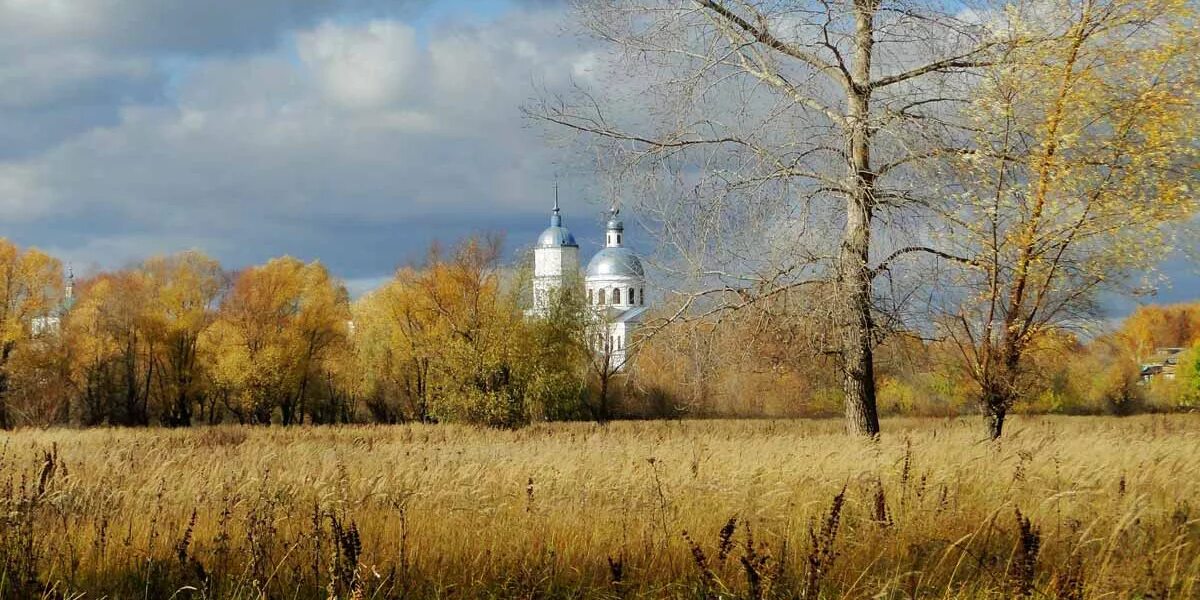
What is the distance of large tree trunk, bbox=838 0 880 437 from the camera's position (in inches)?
448

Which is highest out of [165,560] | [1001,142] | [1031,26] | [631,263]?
[1031,26]

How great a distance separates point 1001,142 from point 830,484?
5.31 metres

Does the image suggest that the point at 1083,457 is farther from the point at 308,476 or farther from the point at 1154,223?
the point at 308,476

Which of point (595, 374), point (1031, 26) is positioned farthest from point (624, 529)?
point (595, 374)

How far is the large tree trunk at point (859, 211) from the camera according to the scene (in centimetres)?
1137

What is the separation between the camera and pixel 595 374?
1769 inches

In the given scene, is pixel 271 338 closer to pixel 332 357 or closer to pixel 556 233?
pixel 332 357

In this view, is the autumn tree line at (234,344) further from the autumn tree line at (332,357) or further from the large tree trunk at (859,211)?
the large tree trunk at (859,211)

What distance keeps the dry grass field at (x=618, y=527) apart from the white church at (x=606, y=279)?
3.36m

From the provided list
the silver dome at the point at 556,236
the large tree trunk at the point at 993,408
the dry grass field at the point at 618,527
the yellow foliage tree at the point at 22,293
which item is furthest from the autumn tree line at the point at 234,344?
the silver dome at the point at 556,236

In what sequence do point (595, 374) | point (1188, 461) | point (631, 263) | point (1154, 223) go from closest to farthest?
point (1188, 461) < point (1154, 223) < point (631, 263) < point (595, 374)

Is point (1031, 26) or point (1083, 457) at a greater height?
point (1031, 26)

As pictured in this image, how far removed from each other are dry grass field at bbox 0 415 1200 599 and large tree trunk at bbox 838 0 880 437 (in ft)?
7.47

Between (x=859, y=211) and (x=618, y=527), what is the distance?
6.79 m
